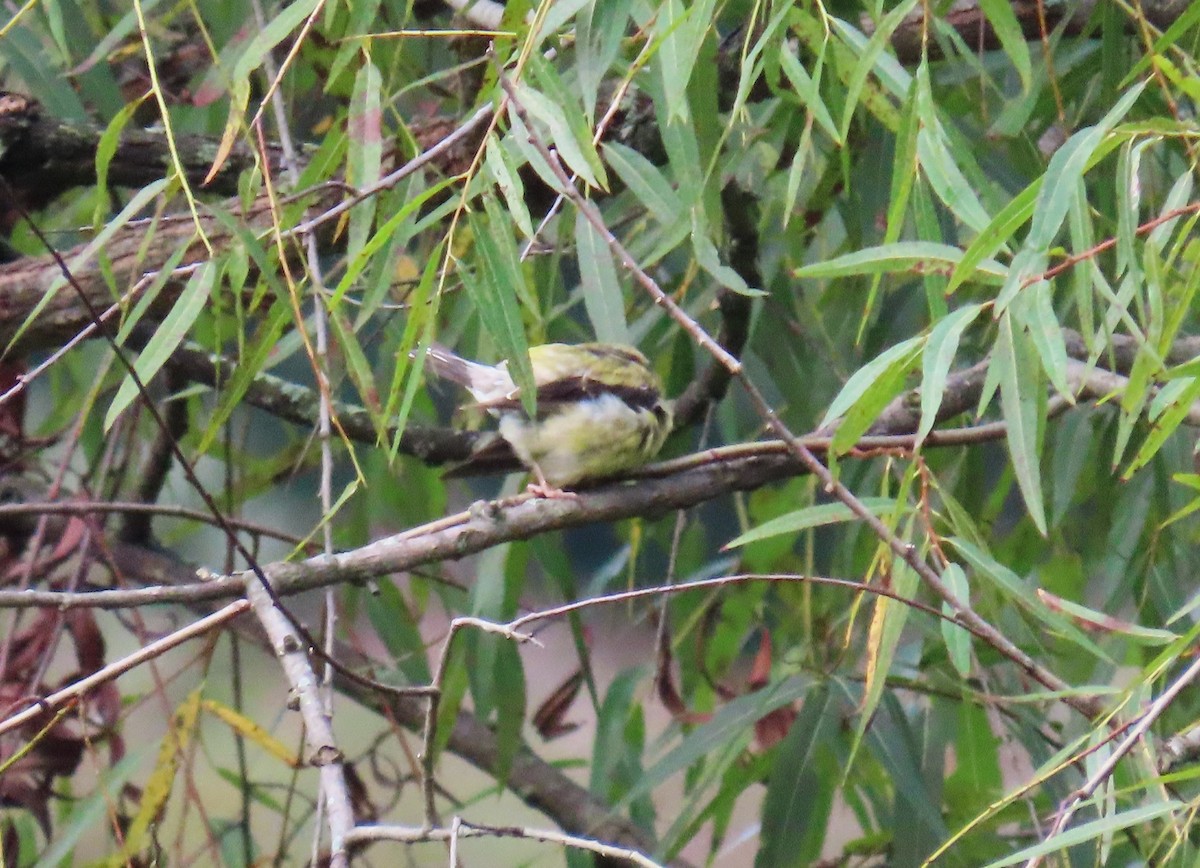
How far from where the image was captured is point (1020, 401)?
1277mm

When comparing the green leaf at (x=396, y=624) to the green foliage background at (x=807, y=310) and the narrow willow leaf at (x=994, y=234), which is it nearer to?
the green foliage background at (x=807, y=310)

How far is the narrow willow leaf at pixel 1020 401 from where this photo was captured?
126 cm

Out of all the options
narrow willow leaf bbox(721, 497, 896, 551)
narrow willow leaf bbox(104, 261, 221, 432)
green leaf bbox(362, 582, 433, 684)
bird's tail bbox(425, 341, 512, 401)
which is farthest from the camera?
green leaf bbox(362, 582, 433, 684)

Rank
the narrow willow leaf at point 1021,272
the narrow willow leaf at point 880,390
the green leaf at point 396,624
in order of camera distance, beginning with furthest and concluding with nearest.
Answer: the green leaf at point 396,624, the narrow willow leaf at point 880,390, the narrow willow leaf at point 1021,272

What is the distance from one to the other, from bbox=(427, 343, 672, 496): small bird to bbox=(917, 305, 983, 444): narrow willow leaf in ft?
3.63

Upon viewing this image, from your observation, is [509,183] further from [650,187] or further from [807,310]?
[807,310]

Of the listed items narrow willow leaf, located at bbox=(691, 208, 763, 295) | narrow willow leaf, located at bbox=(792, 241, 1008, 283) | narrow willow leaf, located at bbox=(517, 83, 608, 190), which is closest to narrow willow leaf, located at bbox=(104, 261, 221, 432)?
narrow willow leaf, located at bbox=(517, 83, 608, 190)

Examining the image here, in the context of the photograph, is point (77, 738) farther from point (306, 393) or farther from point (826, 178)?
point (826, 178)

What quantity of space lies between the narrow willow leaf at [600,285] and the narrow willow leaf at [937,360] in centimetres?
65

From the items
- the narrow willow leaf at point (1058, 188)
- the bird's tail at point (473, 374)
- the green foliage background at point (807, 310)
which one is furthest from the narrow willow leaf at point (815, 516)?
the bird's tail at point (473, 374)

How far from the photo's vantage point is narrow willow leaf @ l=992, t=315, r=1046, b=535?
126 cm

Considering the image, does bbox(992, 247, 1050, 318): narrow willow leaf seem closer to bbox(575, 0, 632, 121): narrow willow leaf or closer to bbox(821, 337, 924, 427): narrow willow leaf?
bbox(821, 337, 924, 427): narrow willow leaf

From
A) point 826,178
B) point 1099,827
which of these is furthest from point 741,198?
point 1099,827

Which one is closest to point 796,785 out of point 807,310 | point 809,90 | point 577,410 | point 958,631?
point 577,410
